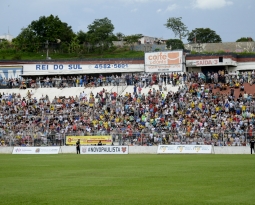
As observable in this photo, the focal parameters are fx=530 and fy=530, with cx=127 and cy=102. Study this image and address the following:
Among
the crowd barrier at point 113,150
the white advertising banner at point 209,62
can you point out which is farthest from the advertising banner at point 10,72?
the white advertising banner at point 209,62

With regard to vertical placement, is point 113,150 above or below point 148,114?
below

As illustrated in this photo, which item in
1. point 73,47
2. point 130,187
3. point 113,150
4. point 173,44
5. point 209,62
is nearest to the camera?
point 130,187

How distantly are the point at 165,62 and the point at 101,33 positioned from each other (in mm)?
54890

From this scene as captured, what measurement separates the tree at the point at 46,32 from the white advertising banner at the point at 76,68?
1378 inches

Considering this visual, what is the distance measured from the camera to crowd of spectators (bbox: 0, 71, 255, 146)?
45344 millimetres

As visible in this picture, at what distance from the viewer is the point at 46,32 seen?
10706cm

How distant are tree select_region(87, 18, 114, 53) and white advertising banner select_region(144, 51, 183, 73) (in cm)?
3860

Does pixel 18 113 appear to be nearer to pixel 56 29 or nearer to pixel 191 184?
pixel 191 184

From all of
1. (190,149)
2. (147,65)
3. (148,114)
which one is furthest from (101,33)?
(190,149)

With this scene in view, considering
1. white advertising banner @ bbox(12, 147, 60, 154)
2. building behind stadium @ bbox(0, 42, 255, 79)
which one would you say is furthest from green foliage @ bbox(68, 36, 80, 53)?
white advertising banner @ bbox(12, 147, 60, 154)

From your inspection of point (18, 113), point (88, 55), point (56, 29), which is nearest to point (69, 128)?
point (18, 113)

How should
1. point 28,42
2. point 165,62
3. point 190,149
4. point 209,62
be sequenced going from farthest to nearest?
point 28,42, point 209,62, point 165,62, point 190,149

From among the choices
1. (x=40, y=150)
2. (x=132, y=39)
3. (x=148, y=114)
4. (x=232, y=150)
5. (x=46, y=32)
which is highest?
(x=46, y=32)

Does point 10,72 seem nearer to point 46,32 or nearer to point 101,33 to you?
point 46,32
